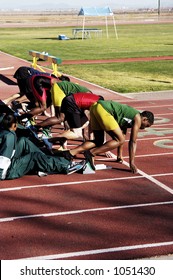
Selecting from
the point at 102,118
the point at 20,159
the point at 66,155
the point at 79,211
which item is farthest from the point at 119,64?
the point at 79,211

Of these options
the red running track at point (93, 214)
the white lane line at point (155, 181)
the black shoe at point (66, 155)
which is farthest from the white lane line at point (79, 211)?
the black shoe at point (66, 155)

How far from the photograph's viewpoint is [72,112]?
397 inches

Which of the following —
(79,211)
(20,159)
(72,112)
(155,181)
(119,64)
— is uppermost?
(72,112)

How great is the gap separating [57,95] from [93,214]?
138 inches

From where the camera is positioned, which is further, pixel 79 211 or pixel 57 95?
pixel 57 95

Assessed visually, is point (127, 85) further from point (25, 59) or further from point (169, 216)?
point (169, 216)

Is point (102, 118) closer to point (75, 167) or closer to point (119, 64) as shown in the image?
point (75, 167)

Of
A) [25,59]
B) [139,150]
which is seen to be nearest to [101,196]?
[139,150]

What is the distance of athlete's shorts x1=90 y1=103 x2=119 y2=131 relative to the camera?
9.09 m

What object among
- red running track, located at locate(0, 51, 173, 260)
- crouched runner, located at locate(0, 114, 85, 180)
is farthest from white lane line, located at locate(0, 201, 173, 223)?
crouched runner, located at locate(0, 114, 85, 180)

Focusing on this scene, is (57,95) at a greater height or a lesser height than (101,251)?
Result: greater

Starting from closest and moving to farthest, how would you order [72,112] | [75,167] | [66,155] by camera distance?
[75,167]
[66,155]
[72,112]

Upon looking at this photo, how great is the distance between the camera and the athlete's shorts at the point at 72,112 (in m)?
10.0

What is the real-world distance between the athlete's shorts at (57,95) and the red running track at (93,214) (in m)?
1.40
